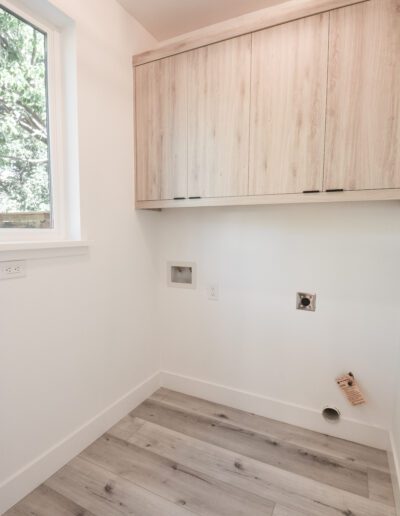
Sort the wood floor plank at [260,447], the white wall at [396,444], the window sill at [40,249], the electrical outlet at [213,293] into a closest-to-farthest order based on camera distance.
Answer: the window sill at [40,249]
the white wall at [396,444]
the wood floor plank at [260,447]
the electrical outlet at [213,293]

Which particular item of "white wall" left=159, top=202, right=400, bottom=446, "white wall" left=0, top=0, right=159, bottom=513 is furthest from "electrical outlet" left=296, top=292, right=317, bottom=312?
"white wall" left=0, top=0, right=159, bottom=513

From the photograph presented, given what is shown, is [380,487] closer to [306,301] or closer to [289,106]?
[306,301]

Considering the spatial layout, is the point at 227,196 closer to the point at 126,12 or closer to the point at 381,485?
the point at 126,12

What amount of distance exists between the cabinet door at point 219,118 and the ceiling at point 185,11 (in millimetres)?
326

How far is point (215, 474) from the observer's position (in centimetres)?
158

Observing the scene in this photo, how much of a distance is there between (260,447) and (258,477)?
0.75 ft

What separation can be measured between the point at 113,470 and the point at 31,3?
2442 mm

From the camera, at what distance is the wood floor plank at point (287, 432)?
5.58 ft

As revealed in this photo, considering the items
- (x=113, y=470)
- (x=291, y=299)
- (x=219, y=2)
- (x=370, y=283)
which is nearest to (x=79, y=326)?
(x=113, y=470)

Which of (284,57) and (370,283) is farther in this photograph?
(370,283)

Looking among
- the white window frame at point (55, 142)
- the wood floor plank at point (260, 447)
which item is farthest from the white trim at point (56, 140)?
the wood floor plank at point (260, 447)

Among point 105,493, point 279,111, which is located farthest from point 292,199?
point 105,493

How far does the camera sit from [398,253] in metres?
1.66

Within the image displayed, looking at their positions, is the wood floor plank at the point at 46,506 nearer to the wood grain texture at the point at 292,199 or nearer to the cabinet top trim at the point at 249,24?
the wood grain texture at the point at 292,199
